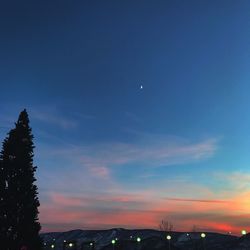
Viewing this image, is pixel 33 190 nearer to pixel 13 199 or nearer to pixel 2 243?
pixel 13 199

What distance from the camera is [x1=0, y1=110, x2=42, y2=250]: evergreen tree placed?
1217 inches

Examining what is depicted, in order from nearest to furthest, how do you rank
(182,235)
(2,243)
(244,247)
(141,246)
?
(2,243), (244,247), (141,246), (182,235)

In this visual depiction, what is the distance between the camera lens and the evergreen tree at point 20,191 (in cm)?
3091

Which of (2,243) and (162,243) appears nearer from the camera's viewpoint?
(2,243)

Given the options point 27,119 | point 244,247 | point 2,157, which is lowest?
point 244,247

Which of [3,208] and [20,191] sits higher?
[20,191]

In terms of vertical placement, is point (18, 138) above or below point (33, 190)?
above

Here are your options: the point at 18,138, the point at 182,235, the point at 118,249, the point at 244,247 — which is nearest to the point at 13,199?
the point at 18,138

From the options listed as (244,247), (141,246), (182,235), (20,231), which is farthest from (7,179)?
(182,235)

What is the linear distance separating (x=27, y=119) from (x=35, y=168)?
4499 millimetres

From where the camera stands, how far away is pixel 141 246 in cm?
16675

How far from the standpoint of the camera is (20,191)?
105 ft

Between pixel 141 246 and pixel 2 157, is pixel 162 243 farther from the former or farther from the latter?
pixel 2 157

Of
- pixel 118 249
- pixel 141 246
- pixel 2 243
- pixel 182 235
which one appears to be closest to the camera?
pixel 2 243
